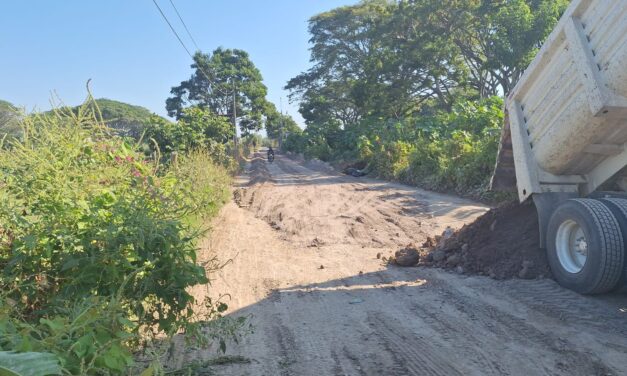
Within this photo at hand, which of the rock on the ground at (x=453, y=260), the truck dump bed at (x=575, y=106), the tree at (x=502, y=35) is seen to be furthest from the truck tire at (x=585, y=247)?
the tree at (x=502, y=35)

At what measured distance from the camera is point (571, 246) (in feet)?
17.1

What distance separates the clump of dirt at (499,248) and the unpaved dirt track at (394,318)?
0.79ft

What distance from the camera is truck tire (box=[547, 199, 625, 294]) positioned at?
15.0 feet

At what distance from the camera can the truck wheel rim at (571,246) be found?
199 inches

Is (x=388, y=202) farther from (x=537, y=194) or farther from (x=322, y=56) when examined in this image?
(x=322, y=56)

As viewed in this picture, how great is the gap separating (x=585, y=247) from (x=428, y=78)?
86.8 feet

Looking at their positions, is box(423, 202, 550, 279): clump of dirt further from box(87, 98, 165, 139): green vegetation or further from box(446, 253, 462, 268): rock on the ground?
box(87, 98, 165, 139): green vegetation

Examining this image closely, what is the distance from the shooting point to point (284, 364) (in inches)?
153

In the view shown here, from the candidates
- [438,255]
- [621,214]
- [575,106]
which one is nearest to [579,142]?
[575,106]

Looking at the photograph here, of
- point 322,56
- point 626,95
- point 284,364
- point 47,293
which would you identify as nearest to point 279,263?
point 284,364

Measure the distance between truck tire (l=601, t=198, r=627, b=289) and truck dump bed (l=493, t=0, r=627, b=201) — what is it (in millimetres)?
443

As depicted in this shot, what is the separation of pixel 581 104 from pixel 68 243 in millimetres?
4789

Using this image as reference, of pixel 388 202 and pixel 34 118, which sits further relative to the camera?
pixel 388 202

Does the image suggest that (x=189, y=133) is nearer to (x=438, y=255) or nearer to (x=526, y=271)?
(x=438, y=255)
